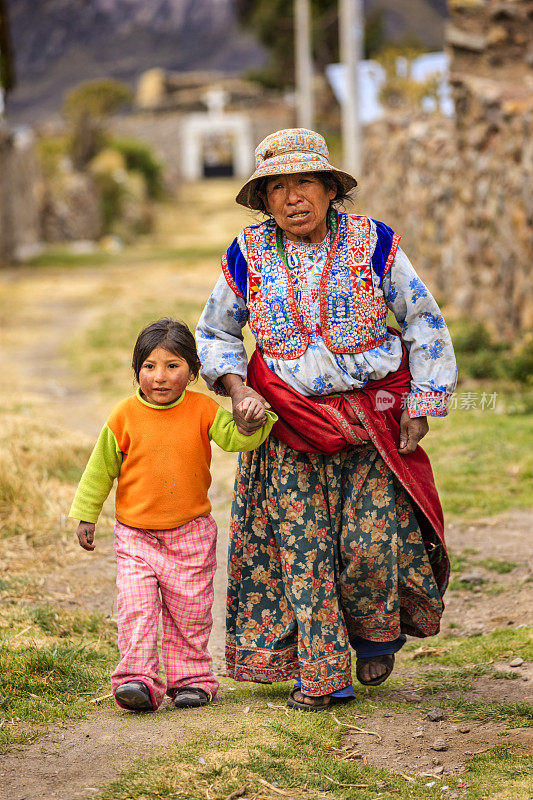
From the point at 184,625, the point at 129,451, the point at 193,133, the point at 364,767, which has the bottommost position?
the point at 364,767

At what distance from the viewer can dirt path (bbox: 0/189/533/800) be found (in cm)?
299

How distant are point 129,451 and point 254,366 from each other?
481mm

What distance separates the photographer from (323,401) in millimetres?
3404

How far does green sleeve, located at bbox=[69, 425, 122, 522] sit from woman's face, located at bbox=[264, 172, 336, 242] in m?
0.86

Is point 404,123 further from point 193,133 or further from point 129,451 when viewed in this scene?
point 193,133

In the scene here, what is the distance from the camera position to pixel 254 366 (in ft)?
11.5

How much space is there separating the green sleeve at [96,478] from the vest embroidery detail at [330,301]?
57cm

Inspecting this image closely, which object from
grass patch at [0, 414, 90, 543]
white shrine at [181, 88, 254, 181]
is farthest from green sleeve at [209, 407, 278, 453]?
white shrine at [181, 88, 254, 181]

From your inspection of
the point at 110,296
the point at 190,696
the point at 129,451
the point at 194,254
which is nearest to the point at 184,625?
the point at 190,696

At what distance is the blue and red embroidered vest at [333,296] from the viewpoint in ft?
11.1

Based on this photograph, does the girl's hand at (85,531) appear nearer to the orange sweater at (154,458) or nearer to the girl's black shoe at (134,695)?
the orange sweater at (154,458)

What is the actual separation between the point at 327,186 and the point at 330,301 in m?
0.38

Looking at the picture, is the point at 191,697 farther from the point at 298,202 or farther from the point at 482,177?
the point at 482,177

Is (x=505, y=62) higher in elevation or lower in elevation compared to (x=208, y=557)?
higher
